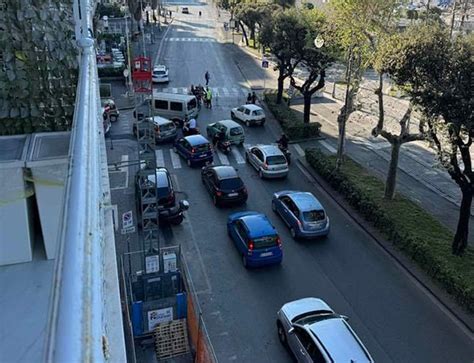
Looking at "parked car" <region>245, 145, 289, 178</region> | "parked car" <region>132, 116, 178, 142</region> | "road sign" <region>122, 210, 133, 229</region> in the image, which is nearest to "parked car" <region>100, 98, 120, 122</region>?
"parked car" <region>132, 116, 178, 142</region>

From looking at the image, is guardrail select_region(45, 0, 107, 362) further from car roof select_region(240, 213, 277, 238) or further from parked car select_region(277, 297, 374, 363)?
car roof select_region(240, 213, 277, 238)

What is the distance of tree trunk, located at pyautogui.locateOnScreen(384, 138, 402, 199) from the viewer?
17.2 m

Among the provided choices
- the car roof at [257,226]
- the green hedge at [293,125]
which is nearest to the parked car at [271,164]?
the green hedge at [293,125]

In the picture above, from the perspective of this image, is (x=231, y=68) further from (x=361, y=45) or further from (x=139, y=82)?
(x=139, y=82)

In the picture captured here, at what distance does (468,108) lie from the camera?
1241cm

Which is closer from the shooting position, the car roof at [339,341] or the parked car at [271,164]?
the car roof at [339,341]

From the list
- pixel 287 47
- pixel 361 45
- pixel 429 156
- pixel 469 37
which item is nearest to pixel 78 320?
pixel 469 37

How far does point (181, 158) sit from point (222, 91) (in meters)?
14.7

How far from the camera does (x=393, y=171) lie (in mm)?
17391

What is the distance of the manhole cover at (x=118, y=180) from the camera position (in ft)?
65.3

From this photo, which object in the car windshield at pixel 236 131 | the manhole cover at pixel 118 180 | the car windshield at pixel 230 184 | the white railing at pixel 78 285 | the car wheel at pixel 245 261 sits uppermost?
the white railing at pixel 78 285

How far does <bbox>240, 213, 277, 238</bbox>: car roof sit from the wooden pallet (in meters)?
3.88

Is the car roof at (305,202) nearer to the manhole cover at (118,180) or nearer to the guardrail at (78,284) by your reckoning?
the manhole cover at (118,180)

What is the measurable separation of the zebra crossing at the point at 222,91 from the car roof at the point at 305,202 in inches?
785
